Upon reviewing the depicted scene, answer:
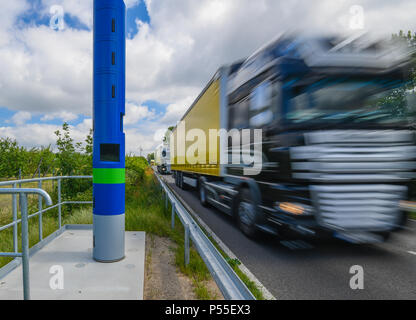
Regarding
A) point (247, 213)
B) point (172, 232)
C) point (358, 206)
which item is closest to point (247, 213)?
point (247, 213)

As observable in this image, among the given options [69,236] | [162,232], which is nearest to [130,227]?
[162,232]

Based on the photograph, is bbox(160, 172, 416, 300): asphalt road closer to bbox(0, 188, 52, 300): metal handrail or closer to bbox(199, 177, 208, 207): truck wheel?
bbox(0, 188, 52, 300): metal handrail

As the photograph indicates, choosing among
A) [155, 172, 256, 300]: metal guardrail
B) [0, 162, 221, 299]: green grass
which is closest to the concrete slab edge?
[0, 162, 221, 299]: green grass

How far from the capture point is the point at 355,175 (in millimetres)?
3842

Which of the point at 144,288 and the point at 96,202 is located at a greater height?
the point at 96,202

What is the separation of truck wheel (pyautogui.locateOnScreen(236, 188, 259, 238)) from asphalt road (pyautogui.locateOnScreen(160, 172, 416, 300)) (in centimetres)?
21

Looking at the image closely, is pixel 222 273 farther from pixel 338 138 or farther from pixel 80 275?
pixel 338 138

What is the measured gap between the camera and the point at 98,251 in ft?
12.8

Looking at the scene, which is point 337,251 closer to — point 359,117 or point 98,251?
point 359,117

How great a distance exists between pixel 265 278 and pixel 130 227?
10.1 feet

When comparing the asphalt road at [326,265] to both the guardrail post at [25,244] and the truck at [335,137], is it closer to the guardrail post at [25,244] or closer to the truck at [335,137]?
the truck at [335,137]

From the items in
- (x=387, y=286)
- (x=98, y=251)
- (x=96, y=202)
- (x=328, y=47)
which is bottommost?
(x=387, y=286)

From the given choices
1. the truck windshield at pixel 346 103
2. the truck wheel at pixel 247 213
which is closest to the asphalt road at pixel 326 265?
the truck wheel at pixel 247 213

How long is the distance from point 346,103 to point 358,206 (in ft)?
5.12
